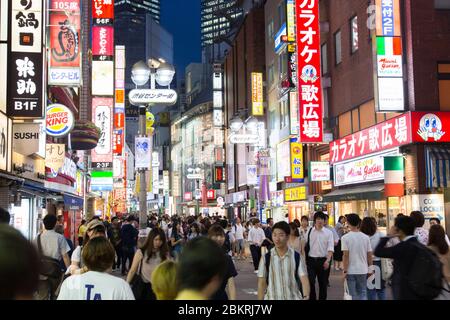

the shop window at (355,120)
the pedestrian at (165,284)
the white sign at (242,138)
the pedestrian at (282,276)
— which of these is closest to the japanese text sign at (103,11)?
the white sign at (242,138)

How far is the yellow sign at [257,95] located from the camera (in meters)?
47.5

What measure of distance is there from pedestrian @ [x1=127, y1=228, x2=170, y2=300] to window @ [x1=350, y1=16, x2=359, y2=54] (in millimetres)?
21472

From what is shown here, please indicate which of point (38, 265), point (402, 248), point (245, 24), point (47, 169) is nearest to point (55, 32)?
point (47, 169)

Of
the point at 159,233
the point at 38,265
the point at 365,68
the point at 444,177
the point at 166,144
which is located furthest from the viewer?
the point at 166,144

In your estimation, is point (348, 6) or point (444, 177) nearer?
point (444, 177)

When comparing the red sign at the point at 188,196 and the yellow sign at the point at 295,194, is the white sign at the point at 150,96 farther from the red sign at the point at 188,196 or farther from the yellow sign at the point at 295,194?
the red sign at the point at 188,196

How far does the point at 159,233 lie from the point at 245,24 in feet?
163

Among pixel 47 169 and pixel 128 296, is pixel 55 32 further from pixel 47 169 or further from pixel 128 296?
pixel 128 296

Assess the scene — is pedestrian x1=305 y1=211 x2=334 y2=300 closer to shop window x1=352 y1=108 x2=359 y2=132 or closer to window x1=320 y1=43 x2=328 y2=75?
shop window x1=352 y1=108 x2=359 y2=132

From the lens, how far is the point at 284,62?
39969mm

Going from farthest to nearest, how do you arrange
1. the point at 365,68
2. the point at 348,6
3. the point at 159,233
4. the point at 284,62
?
1. the point at 284,62
2. the point at 348,6
3. the point at 365,68
4. the point at 159,233

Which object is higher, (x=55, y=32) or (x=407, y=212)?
(x=55, y=32)

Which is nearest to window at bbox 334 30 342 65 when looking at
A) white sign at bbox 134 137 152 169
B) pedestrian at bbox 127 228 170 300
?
white sign at bbox 134 137 152 169

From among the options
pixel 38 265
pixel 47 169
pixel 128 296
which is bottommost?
pixel 128 296
